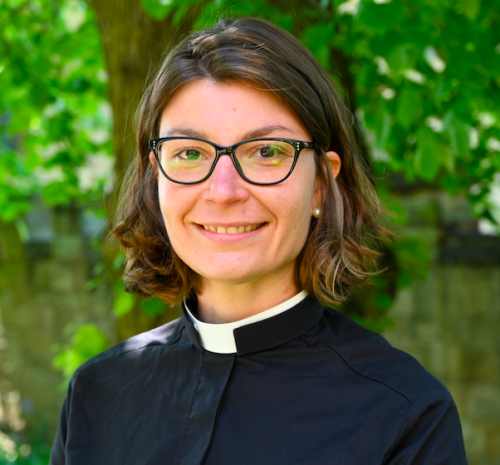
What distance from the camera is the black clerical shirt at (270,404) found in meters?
1.21

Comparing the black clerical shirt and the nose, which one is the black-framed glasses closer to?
the nose

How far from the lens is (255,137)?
4.28 ft

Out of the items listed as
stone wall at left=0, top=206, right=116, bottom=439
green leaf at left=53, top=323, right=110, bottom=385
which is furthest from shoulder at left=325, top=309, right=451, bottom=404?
stone wall at left=0, top=206, right=116, bottom=439

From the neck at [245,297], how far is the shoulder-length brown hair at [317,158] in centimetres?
6

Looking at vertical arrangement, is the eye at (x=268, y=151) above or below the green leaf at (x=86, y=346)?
above

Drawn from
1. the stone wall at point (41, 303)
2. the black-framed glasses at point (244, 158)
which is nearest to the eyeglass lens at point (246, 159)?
the black-framed glasses at point (244, 158)

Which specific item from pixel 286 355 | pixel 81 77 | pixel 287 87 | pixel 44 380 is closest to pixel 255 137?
pixel 287 87

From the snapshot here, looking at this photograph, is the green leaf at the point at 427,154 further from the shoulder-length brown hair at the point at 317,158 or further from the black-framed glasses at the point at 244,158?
the black-framed glasses at the point at 244,158

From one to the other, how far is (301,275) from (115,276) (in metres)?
1.64

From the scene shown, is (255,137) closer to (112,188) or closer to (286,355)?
(286,355)

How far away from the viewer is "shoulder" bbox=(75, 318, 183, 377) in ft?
5.34

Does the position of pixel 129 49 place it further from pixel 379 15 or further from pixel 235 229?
pixel 235 229

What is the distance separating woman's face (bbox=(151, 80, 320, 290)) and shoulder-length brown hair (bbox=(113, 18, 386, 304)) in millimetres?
42

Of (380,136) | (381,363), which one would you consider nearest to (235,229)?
(381,363)
